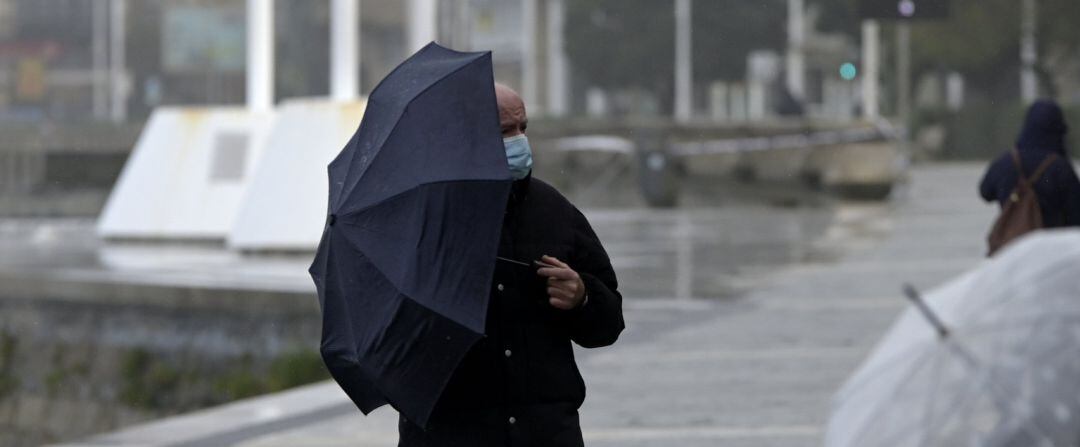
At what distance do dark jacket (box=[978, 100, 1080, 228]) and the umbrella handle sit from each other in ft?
19.3

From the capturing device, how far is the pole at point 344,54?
1769 centimetres

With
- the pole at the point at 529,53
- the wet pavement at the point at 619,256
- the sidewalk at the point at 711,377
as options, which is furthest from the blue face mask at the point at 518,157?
the pole at the point at 529,53

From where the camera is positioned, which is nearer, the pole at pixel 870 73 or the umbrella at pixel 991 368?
the umbrella at pixel 991 368


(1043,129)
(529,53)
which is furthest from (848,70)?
(529,53)

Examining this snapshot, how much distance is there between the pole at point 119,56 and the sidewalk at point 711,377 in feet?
161

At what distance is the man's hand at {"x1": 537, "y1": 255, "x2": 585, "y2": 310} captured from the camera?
4426mm

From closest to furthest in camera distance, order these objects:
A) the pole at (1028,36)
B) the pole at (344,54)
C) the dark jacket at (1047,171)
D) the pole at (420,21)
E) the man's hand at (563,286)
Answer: the man's hand at (563,286) → the dark jacket at (1047,171) → the pole at (344,54) → the pole at (420,21) → the pole at (1028,36)

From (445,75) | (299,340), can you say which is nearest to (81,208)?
(299,340)

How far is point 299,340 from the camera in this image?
1234 cm

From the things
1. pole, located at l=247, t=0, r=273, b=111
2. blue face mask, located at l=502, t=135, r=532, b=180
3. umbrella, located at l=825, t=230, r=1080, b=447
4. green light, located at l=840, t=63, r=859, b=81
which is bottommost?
green light, located at l=840, t=63, r=859, b=81

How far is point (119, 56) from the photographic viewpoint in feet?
209

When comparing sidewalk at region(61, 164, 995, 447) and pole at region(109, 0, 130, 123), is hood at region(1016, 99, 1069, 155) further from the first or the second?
pole at region(109, 0, 130, 123)

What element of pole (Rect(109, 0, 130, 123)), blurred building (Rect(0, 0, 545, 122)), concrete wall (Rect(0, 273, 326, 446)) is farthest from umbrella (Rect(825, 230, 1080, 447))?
pole (Rect(109, 0, 130, 123))

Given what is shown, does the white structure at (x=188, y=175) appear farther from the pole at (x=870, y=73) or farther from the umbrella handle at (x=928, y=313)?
the pole at (x=870, y=73)
